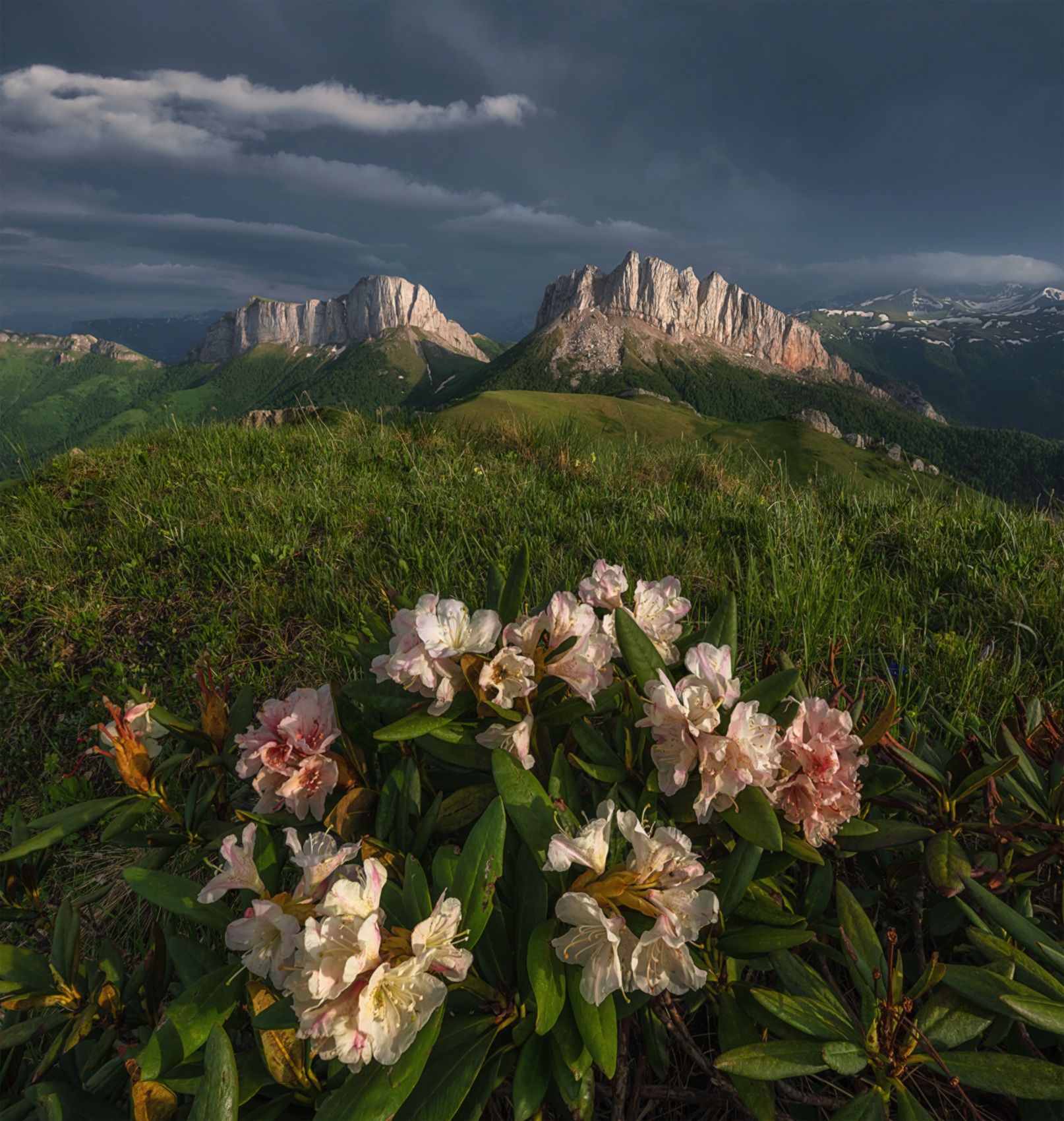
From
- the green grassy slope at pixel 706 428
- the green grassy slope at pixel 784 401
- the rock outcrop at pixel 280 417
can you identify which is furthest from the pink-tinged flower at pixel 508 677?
the green grassy slope at pixel 784 401

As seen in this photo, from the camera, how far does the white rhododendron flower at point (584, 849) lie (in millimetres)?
1074

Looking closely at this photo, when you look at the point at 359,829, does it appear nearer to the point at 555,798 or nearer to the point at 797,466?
the point at 555,798

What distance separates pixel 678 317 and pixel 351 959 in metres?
185

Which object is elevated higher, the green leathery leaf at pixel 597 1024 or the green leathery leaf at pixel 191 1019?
the green leathery leaf at pixel 597 1024

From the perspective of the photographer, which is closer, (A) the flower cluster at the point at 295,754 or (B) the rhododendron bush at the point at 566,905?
(B) the rhododendron bush at the point at 566,905

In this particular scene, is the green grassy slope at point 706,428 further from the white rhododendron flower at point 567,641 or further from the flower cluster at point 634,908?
the flower cluster at point 634,908

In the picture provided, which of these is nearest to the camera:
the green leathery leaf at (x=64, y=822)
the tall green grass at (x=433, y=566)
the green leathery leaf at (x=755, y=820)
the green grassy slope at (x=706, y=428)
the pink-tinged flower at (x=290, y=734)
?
the green leathery leaf at (x=755, y=820)

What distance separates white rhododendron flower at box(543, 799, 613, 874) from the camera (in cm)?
107

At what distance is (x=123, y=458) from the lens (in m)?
6.53

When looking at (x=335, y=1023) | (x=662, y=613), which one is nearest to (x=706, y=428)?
(x=662, y=613)

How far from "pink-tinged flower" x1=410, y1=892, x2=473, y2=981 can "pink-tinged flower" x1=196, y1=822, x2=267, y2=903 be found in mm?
388

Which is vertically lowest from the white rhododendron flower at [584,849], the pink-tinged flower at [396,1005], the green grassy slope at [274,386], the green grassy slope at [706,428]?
the green grassy slope at [274,386]

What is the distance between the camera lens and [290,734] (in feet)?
4.59

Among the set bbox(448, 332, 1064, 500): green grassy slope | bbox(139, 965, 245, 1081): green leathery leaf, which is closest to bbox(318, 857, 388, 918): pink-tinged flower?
bbox(139, 965, 245, 1081): green leathery leaf
